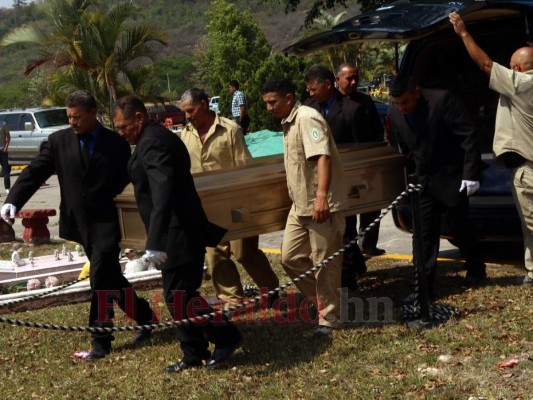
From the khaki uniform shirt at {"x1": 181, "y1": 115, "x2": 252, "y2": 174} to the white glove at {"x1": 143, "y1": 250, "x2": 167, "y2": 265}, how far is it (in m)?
1.60

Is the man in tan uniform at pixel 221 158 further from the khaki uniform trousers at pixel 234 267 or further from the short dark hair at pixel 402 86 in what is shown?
the short dark hair at pixel 402 86

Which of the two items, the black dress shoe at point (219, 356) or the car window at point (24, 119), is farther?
the car window at point (24, 119)

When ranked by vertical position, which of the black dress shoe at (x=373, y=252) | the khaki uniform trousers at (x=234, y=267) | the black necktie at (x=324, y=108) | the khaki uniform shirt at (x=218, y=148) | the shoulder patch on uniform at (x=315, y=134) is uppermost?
the black necktie at (x=324, y=108)

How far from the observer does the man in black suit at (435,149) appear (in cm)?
691

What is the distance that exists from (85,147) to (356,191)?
74.0 inches

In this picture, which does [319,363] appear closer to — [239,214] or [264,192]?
[239,214]

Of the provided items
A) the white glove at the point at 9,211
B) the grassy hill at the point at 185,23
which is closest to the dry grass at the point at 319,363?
the white glove at the point at 9,211

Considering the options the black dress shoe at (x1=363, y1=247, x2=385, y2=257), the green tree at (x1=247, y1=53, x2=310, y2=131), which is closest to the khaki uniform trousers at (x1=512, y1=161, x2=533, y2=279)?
the black dress shoe at (x1=363, y1=247, x2=385, y2=257)

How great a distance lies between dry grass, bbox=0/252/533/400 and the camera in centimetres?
525

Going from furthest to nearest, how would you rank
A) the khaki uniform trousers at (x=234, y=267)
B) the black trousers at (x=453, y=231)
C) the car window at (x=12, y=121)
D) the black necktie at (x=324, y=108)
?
1. the car window at (x=12, y=121)
2. the black necktie at (x=324, y=108)
3. the khaki uniform trousers at (x=234, y=267)
4. the black trousers at (x=453, y=231)

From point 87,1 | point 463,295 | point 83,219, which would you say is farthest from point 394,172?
point 87,1

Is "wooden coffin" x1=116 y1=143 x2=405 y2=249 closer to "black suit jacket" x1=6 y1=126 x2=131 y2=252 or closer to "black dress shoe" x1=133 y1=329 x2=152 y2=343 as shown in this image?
"black suit jacket" x1=6 y1=126 x2=131 y2=252

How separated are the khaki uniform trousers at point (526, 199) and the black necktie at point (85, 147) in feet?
9.97

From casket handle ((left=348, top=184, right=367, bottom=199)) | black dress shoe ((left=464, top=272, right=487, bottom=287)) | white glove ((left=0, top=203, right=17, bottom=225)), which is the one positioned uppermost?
white glove ((left=0, top=203, right=17, bottom=225))
